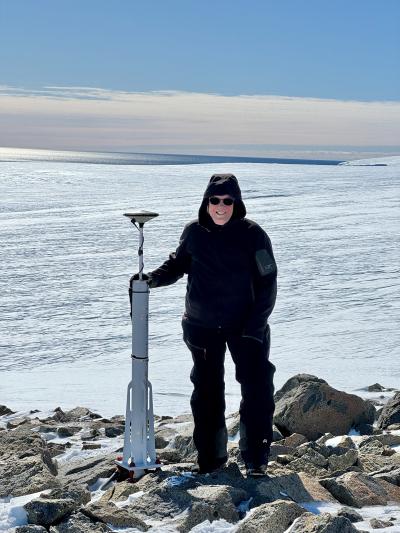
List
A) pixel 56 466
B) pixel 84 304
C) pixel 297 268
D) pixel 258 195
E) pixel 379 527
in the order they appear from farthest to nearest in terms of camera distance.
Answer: pixel 258 195 < pixel 297 268 < pixel 84 304 < pixel 56 466 < pixel 379 527

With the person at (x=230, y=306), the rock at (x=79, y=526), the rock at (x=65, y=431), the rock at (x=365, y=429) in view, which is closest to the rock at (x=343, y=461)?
the person at (x=230, y=306)

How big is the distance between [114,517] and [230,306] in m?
1.15

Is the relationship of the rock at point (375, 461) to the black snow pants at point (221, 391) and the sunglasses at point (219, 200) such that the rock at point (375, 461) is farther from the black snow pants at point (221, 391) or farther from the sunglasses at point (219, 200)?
the sunglasses at point (219, 200)

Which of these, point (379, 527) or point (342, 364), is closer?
point (379, 527)

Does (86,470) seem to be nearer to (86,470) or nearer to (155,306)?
(86,470)

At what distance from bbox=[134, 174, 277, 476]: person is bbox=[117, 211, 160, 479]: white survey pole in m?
0.14

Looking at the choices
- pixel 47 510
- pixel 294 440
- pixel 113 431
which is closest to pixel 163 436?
pixel 113 431

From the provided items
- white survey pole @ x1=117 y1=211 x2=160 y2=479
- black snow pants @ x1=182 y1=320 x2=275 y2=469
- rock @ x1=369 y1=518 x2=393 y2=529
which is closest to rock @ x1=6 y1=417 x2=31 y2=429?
white survey pole @ x1=117 y1=211 x2=160 y2=479

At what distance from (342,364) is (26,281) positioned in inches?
259

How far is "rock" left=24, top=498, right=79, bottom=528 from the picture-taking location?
10.6 ft

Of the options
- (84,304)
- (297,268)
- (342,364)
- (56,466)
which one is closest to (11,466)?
(56,466)

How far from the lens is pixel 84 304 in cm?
1212

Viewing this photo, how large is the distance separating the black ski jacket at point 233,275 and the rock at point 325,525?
1078 mm

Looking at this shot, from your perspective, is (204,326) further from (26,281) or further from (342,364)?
(26,281)
